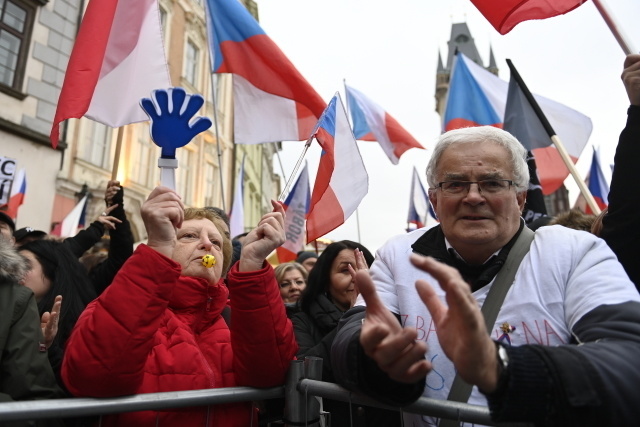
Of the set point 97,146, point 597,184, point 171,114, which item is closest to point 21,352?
point 171,114

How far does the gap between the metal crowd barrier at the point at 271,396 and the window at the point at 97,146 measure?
42.3 feet

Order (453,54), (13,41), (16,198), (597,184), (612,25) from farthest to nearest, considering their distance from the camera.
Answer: (453,54) < (13,41) < (597,184) < (16,198) < (612,25)

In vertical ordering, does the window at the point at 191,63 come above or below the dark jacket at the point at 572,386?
above

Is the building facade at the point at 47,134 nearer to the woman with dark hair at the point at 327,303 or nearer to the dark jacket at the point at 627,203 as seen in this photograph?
the woman with dark hair at the point at 327,303

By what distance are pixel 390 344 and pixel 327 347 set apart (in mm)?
1372

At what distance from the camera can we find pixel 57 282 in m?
2.76

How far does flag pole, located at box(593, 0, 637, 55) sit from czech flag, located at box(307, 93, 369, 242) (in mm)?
1855

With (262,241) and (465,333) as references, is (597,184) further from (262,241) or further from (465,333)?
(465,333)

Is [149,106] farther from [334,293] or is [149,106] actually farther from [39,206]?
[39,206]

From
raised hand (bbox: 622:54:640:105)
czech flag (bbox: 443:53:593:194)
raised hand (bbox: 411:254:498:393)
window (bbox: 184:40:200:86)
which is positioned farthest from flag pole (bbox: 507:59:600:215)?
window (bbox: 184:40:200:86)

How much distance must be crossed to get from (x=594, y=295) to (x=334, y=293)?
6.69 ft

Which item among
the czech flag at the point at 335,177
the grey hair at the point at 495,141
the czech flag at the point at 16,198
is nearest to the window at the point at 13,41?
the czech flag at the point at 16,198

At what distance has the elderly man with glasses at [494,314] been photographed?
102 cm

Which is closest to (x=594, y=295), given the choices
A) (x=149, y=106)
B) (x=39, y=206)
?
(x=149, y=106)
